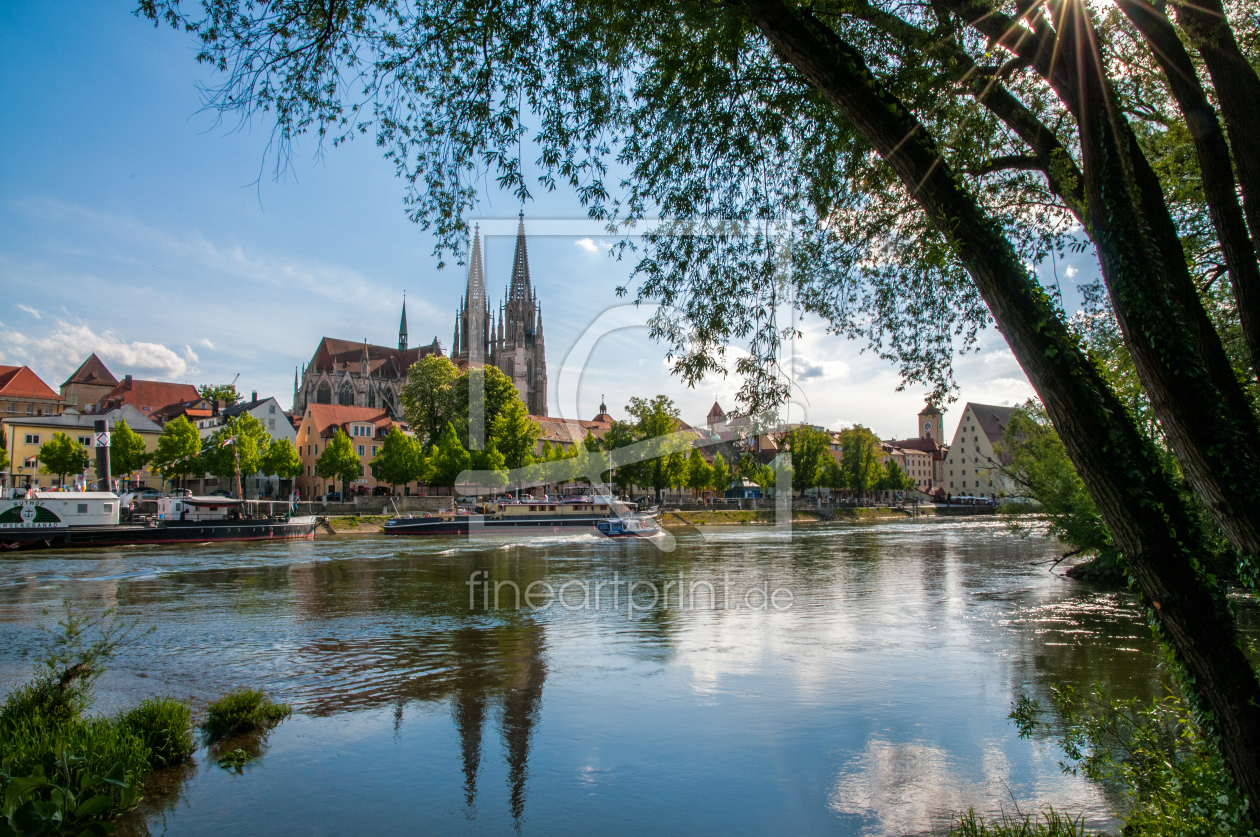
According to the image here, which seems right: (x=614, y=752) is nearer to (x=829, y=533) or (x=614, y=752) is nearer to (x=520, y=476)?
(x=829, y=533)

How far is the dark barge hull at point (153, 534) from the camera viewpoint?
4150cm

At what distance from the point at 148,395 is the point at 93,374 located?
8847 mm

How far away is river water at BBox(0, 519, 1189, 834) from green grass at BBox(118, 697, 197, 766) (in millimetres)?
274

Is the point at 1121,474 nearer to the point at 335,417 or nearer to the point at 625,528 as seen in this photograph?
the point at 625,528

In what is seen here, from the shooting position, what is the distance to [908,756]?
9.50 m

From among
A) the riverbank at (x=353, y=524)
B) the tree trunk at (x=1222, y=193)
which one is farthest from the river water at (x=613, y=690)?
the riverbank at (x=353, y=524)

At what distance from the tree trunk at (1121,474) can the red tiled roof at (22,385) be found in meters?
107

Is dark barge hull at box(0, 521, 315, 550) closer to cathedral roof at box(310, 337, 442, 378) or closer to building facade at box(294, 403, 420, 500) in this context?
building facade at box(294, 403, 420, 500)

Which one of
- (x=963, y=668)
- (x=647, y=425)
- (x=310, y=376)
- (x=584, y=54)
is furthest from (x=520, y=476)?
(x=584, y=54)

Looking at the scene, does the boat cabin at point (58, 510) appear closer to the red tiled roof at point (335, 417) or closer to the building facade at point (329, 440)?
the red tiled roof at point (335, 417)

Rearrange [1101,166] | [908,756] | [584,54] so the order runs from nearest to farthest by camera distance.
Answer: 1. [1101,166]
2. [584,54]
3. [908,756]

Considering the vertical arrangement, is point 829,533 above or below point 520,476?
below

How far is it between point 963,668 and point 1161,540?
11.1 meters
